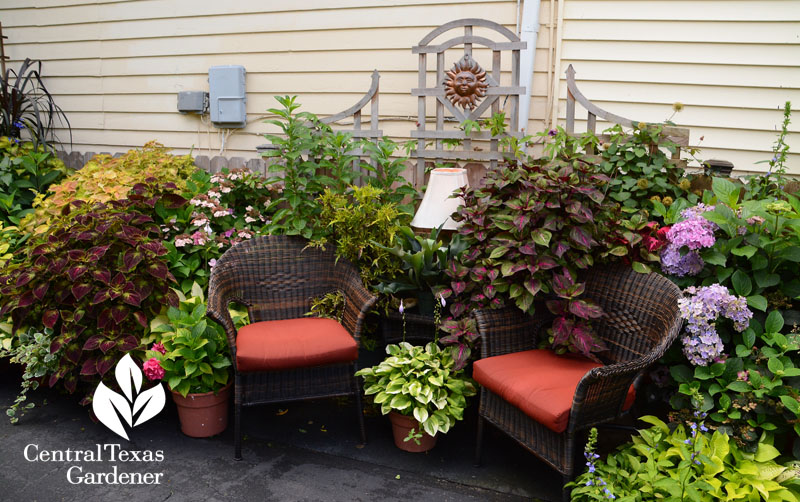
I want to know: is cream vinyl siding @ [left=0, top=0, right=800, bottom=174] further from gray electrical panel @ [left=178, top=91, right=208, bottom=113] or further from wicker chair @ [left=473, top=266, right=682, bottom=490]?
wicker chair @ [left=473, top=266, right=682, bottom=490]

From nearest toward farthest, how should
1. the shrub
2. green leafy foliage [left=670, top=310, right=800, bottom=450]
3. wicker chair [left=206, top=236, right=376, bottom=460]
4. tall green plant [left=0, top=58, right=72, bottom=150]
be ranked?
green leafy foliage [left=670, top=310, right=800, bottom=450] < wicker chair [left=206, top=236, right=376, bottom=460] < the shrub < tall green plant [left=0, top=58, right=72, bottom=150]

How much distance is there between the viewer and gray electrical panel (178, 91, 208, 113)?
16.5 ft

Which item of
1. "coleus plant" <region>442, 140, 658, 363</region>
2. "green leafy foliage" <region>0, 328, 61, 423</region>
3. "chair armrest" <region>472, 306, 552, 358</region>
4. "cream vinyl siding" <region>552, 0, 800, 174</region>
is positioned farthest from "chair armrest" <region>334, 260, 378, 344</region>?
"cream vinyl siding" <region>552, 0, 800, 174</region>

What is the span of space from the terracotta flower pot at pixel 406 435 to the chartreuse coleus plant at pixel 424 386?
1.7 inches

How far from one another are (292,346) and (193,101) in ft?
10.4

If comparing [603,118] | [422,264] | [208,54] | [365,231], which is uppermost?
[208,54]

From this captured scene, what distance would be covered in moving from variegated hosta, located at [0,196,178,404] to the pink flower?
0.16 meters

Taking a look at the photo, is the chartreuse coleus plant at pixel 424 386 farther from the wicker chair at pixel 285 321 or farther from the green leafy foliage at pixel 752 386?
the green leafy foliage at pixel 752 386

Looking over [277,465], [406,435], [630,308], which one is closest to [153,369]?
[277,465]

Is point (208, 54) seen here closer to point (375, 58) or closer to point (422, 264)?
point (375, 58)

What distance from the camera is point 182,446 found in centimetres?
290

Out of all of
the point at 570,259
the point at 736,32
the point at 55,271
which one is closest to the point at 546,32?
the point at 736,32

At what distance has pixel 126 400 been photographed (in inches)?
118

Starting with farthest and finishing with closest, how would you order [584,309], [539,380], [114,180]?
[114,180] → [584,309] → [539,380]
